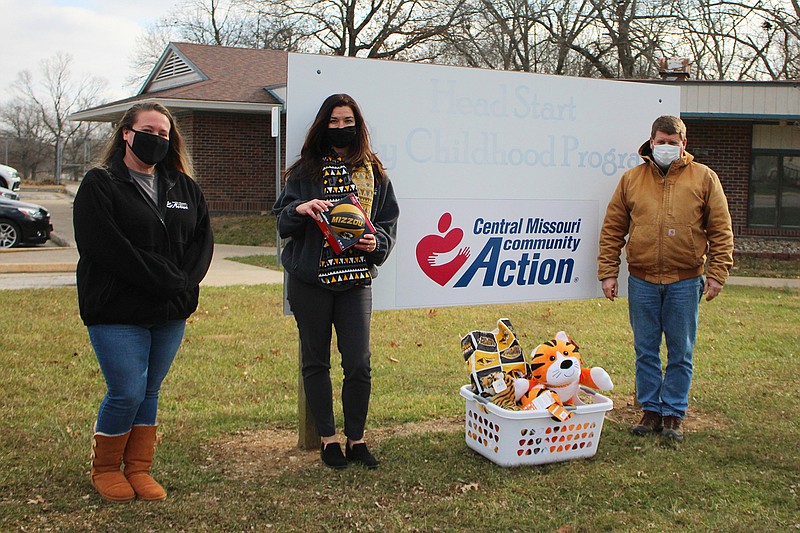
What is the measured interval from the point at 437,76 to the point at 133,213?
1.99 metres

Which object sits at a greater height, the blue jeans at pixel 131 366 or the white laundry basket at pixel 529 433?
the blue jeans at pixel 131 366

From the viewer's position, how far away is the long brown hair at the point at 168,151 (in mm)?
3561

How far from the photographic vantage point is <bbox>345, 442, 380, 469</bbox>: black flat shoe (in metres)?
4.17

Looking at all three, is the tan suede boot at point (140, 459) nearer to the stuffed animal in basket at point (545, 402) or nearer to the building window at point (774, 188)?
the stuffed animal in basket at point (545, 402)

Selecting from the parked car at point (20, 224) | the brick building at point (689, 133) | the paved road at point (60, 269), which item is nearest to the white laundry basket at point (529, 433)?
the paved road at point (60, 269)

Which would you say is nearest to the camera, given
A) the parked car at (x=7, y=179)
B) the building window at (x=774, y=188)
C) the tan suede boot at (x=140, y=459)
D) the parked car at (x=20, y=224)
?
the tan suede boot at (x=140, y=459)

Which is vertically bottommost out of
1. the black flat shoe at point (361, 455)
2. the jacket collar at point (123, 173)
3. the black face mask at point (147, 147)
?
the black flat shoe at point (361, 455)

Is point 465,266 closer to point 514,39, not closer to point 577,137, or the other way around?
point 577,137

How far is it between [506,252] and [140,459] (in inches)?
94.9

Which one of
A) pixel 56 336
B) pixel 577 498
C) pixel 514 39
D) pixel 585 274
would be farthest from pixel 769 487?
pixel 514 39

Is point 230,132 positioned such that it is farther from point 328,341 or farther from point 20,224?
point 328,341

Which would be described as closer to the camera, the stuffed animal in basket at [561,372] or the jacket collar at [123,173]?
the jacket collar at [123,173]

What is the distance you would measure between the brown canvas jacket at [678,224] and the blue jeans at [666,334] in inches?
3.3

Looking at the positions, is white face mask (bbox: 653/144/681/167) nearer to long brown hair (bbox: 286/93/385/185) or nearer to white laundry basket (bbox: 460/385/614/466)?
white laundry basket (bbox: 460/385/614/466)
